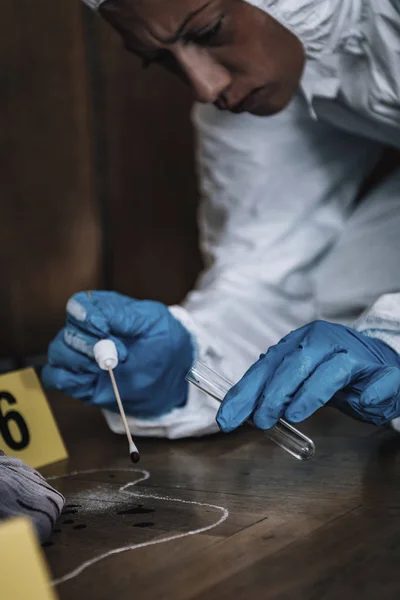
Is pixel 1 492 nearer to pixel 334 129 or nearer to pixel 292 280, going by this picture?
pixel 292 280

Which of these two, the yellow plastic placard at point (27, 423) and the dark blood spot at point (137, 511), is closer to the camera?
the dark blood spot at point (137, 511)

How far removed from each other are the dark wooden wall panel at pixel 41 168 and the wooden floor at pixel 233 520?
2.96 ft

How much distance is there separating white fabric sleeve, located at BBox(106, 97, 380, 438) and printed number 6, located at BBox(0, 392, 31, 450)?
17.4 inches

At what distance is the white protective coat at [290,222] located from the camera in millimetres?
1502

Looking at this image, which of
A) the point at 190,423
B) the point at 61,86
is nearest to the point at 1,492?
the point at 190,423

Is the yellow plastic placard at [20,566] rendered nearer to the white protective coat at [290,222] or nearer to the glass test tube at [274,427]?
the glass test tube at [274,427]

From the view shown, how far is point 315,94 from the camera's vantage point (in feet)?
4.50

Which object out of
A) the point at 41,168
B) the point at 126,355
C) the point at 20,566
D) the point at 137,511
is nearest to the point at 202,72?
the point at 126,355

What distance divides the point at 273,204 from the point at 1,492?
3.10 ft

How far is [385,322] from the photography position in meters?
1.16

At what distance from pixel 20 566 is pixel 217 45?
0.86m

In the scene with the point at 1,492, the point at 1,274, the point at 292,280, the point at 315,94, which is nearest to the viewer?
the point at 1,492

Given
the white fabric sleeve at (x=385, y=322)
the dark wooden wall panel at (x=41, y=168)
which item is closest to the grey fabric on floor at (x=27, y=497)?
the white fabric sleeve at (x=385, y=322)

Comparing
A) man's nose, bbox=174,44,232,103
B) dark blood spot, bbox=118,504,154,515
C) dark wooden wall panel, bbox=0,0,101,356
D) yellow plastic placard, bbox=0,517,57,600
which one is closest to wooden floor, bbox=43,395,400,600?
dark blood spot, bbox=118,504,154,515
